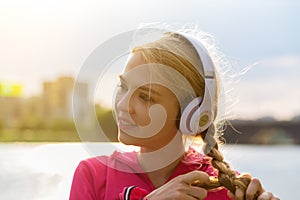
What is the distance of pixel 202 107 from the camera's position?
756mm

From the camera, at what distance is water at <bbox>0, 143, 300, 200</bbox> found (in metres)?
1.20

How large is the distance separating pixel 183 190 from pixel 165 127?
0.11m

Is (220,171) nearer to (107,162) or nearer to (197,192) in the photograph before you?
(197,192)

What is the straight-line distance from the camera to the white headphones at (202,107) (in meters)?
0.75

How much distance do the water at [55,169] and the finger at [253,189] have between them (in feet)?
0.38

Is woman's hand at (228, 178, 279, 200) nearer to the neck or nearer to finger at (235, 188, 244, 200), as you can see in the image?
finger at (235, 188, 244, 200)

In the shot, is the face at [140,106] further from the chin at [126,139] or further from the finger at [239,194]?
the finger at [239,194]

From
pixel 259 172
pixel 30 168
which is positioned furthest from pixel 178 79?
pixel 259 172

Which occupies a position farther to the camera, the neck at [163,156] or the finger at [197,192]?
the neck at [163,156]

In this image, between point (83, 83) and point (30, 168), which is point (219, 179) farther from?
point (30, 168)

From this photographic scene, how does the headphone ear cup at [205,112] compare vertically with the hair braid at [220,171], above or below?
above

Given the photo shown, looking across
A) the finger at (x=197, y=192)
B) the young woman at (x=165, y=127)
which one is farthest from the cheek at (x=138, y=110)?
the finger at (x=197, y=192)

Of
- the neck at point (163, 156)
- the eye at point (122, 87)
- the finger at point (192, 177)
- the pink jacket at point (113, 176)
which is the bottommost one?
the pink jacket at point (113, 176)

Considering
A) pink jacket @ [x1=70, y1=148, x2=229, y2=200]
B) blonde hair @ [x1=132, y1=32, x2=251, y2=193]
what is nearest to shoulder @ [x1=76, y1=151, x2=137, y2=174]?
pink jacket @ [x1=70, y1=148, x2=229, y2=200]
